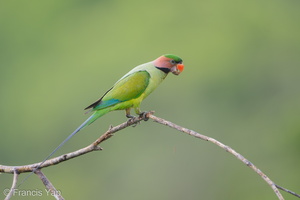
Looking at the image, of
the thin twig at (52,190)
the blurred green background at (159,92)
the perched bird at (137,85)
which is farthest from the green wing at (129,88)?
the blurred green background at (159,92)

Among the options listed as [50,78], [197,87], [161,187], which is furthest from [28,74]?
[161,187]

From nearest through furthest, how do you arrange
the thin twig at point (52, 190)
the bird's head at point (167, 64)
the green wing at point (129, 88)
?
1. the thin twig at point (52, 190)
2. the green wing at point (129, 88)
3. the bird's head at point (167, 64)

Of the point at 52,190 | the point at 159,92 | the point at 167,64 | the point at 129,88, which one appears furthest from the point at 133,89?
the point at 159,92

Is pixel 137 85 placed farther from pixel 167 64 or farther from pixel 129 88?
pixel 167 64

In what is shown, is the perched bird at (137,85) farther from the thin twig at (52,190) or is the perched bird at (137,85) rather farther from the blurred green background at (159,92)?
the blurred green background at (159,92)

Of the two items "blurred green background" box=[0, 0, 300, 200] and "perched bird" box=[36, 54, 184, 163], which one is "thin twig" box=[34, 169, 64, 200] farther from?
"blurred green background" box=[0, 0, 300, 200]

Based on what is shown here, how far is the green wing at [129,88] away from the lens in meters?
3.80

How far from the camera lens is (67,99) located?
13.3 meters

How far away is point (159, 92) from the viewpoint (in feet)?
39.2

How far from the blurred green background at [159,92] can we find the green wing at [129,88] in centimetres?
684

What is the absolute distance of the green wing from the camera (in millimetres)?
3797

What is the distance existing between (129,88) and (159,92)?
811cm

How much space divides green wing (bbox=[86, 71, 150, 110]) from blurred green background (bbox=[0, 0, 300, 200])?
6842 millimetres

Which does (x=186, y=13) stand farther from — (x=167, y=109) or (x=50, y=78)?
(x=167, y=109)
